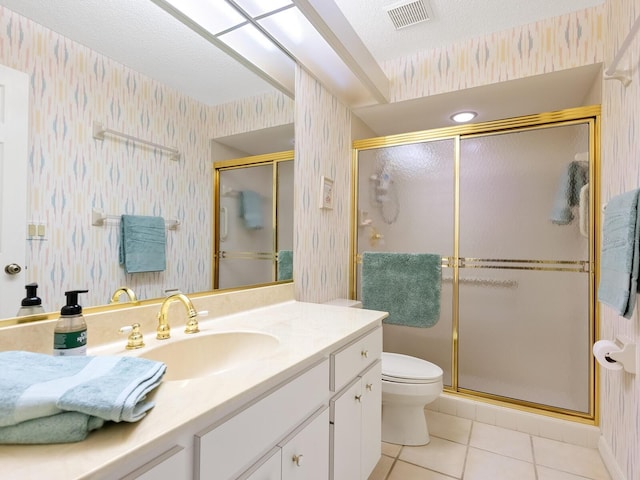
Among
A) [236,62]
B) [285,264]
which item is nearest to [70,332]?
[285,264]

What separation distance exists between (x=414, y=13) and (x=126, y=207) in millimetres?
1828

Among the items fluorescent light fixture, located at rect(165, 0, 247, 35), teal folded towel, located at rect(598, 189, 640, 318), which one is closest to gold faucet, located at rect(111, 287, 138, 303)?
fluorescent light fixture, located at rect(165, 0, 247, 35)

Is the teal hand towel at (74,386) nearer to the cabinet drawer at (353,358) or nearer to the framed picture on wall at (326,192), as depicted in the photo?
the cabinet drawer at (353,358)

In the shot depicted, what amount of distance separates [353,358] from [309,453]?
0.36 m

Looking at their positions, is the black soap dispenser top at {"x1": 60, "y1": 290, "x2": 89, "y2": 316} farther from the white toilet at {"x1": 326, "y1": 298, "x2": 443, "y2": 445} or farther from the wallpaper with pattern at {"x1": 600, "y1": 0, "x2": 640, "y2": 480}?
the wallpaper with pattern at {"x1": 600, "y1": 0, "x2": 640, "y2": 480}

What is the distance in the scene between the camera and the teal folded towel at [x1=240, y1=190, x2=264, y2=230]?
5.16ft

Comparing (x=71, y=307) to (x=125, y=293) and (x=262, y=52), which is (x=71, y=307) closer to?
(x=125, y=293)

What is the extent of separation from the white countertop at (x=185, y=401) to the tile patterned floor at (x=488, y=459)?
902 millimetres

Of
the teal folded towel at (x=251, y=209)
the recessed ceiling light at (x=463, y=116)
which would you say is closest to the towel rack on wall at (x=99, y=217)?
the teal folded towel at (x=251, y=209)

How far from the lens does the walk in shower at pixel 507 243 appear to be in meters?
1.86

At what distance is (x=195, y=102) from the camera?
1.29 m

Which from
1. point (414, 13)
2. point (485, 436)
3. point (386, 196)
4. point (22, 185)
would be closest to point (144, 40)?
point (22, 185)

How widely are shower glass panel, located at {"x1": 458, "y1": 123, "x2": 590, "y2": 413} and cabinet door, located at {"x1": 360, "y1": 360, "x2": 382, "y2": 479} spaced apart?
3.34ft

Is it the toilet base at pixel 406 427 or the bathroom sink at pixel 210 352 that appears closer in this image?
the bathroom sink at pixel 210 352
